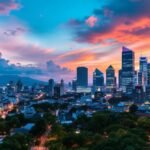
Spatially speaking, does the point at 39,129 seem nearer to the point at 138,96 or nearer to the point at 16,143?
the point at 16,143

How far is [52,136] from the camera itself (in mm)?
52562

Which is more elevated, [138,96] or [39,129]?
[138,96]

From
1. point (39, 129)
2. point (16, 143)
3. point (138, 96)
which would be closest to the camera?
point (16, 143)

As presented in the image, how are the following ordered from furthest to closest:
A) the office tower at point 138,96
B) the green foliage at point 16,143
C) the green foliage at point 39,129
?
the office tower at point 138,96
the green foliage at point 39,129
the green foliage at point 16,143

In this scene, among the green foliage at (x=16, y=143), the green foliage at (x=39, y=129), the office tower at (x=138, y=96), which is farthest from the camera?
the office tower at (x=138, y=96)

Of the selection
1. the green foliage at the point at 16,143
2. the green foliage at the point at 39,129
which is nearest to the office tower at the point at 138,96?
the green foliage at the point at 39,129

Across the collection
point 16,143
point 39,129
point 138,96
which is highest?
point 138,96

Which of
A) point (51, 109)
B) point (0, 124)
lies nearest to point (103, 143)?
point (0, 124)

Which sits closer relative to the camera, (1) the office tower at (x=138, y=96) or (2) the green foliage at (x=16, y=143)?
(2) the green foliage at (x=16, y=143)

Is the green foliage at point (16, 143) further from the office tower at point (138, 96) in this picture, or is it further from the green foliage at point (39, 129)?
the office tower at point (138, 96)

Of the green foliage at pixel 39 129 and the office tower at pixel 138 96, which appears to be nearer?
the green foliage at pixel 39 129

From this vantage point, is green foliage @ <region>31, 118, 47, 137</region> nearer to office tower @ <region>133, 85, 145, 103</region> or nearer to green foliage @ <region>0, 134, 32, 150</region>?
green foliage @ <region>0, 134, 32, 150</region>

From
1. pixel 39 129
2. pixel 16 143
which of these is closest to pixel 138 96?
pixel 39 129

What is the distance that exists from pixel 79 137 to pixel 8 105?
434ft
